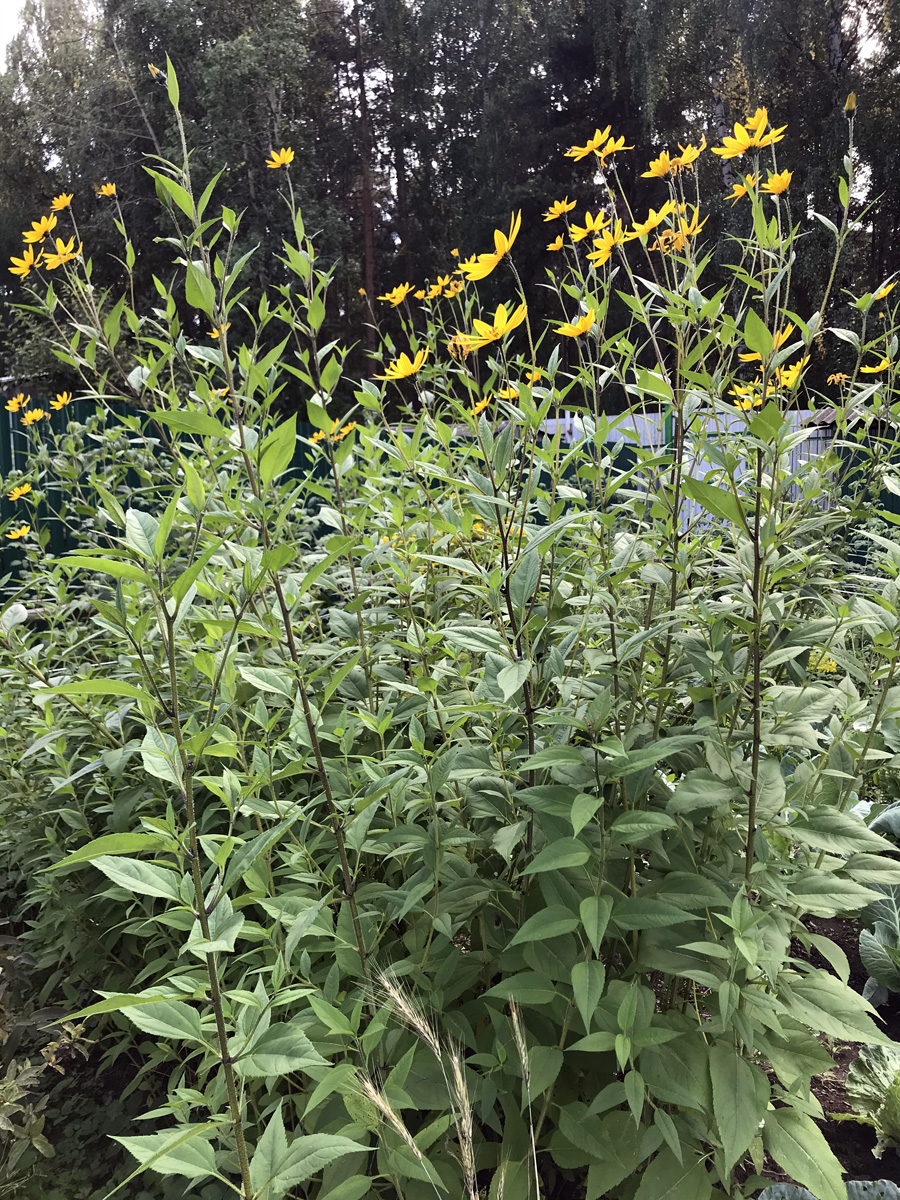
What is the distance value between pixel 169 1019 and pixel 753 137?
1.53 meters

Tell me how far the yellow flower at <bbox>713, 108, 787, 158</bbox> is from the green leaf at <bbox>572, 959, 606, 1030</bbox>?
1.19 m

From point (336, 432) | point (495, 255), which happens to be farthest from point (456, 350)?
point (495, 255)

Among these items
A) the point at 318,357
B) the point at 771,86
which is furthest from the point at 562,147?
the point at 318,357

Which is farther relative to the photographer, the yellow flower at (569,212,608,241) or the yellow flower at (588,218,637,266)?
the yellow flower at (569,212,608,241)

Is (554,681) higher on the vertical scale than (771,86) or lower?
lower

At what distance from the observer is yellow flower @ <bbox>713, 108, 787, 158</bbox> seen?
4.11ft

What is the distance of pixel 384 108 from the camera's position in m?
21.1

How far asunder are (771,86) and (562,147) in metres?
5.87

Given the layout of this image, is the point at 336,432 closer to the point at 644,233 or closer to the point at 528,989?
the point at 644,233

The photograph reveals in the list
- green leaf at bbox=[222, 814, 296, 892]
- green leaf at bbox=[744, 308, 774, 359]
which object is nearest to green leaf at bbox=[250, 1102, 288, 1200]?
green leaf at bbox=[222, 814, 296, 892]

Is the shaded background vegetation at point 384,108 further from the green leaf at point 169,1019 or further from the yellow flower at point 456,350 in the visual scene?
the green leaf at point 169,1019

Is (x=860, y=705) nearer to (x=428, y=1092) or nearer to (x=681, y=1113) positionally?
(x=681, y=1113)

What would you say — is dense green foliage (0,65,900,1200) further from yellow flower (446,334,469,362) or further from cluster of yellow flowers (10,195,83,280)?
cluster of yellow flowers (10,195,83,280)

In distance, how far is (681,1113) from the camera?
44.3 inches
